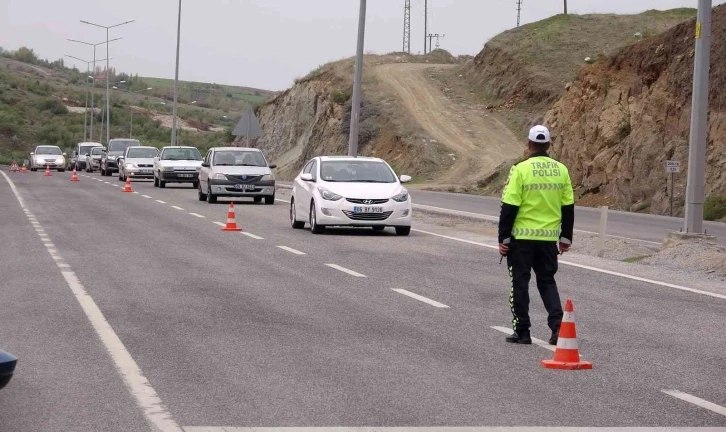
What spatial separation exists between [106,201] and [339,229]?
11.8m

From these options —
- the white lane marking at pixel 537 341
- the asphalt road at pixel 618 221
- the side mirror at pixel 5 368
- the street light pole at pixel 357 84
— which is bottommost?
the white lane marking at pixel 537 341

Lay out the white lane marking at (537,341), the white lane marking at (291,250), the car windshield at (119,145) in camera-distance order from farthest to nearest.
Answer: the car windshield at (119,145) → the white lane marking at (291,250) → the white lane marking at (537,341)

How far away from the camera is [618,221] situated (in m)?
33.2

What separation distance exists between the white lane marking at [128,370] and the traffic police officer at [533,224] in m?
3.17

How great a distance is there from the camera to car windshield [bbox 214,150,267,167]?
3706cm

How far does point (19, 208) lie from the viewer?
31703mm

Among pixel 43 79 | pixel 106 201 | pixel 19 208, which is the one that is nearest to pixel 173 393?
pixel 19 208

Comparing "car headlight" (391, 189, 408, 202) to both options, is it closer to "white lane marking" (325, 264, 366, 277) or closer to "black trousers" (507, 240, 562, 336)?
"white lane marking" (325, 264, 366, 277)

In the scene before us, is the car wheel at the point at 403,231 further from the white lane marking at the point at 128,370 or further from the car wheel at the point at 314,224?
the white lane marking at the point at 128,370

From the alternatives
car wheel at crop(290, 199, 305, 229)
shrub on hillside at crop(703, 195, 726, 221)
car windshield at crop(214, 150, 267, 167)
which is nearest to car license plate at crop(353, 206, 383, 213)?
car wheel at crop(290, 199, 305, 229)

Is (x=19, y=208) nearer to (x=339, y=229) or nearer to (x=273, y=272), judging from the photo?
(x=339, y=229)

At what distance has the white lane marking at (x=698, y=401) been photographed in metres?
8.17

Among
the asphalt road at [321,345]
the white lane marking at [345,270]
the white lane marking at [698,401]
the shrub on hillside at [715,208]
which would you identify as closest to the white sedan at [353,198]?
the asphalt road at [321,345]

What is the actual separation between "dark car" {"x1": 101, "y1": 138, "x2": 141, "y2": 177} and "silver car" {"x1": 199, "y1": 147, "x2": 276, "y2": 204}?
2747 centimetres
